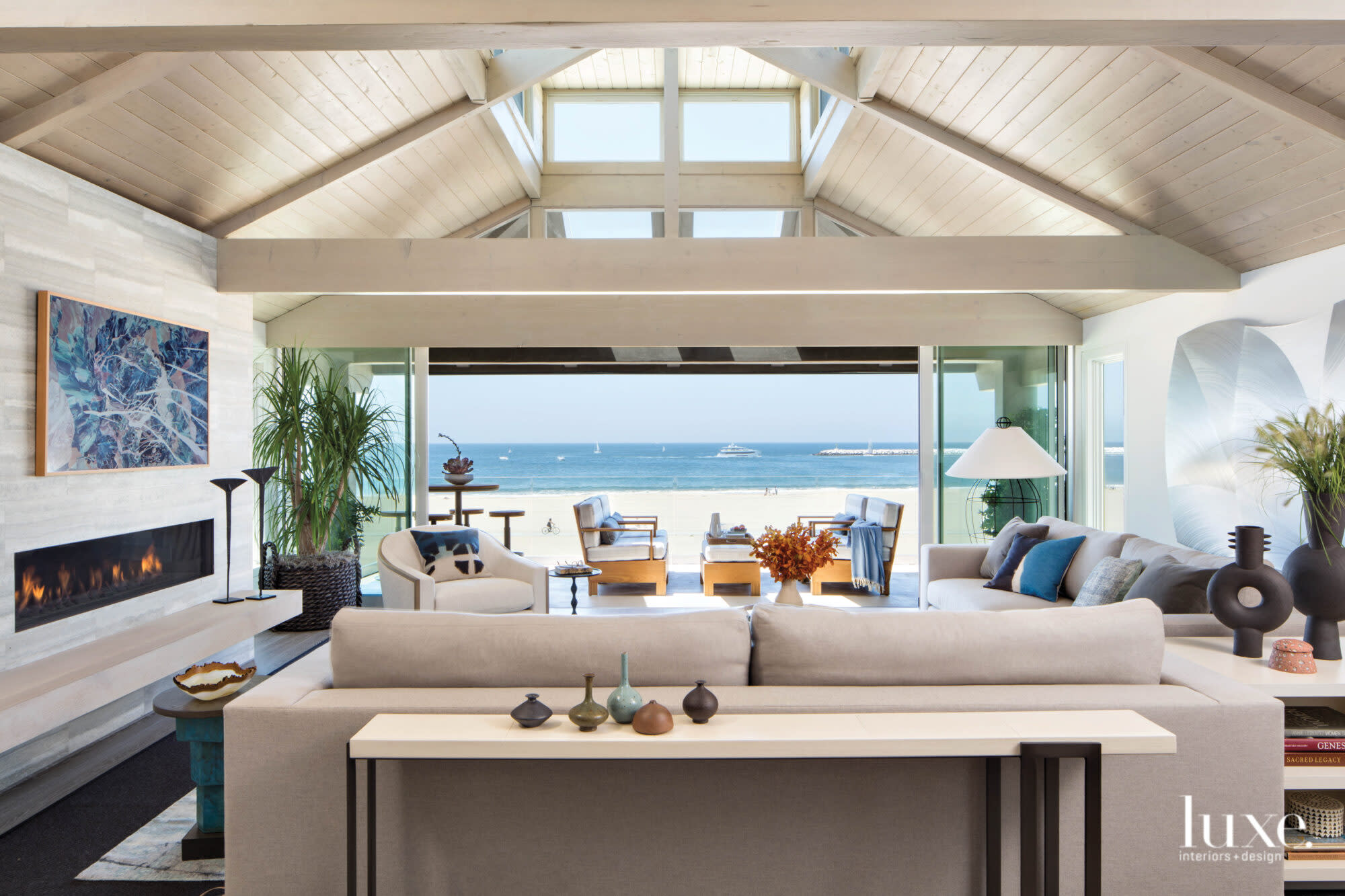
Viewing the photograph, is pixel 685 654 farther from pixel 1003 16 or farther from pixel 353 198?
pixel 353 198

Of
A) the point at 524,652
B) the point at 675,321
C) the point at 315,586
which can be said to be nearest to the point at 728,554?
the point at 675,321

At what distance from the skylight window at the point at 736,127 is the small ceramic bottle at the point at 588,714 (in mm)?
5232

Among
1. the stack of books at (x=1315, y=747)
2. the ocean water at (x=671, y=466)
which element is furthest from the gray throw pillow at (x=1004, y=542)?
the ocean water at (x=671, y=466)

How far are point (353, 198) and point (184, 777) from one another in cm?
359

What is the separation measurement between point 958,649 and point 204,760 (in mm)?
2223

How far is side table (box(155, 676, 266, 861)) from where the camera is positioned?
244 centimetres

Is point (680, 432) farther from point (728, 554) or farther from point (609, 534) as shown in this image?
point (728, 554)

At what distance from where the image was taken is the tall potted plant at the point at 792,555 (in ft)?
14.0

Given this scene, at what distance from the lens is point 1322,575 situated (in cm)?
258

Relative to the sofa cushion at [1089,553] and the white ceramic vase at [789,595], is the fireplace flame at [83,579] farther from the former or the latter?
the sofa cushion at [1089,553]

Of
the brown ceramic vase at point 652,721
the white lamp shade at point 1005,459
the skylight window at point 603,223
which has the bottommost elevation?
the brown ceramic vase at point 652,721

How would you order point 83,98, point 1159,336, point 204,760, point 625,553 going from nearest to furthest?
point 204,760, point 83,98, point 1159,336, point 625,553

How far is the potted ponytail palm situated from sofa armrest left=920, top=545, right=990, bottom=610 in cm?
377

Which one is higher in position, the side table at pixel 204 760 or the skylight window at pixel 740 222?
the skylight window at pixel 740 222
